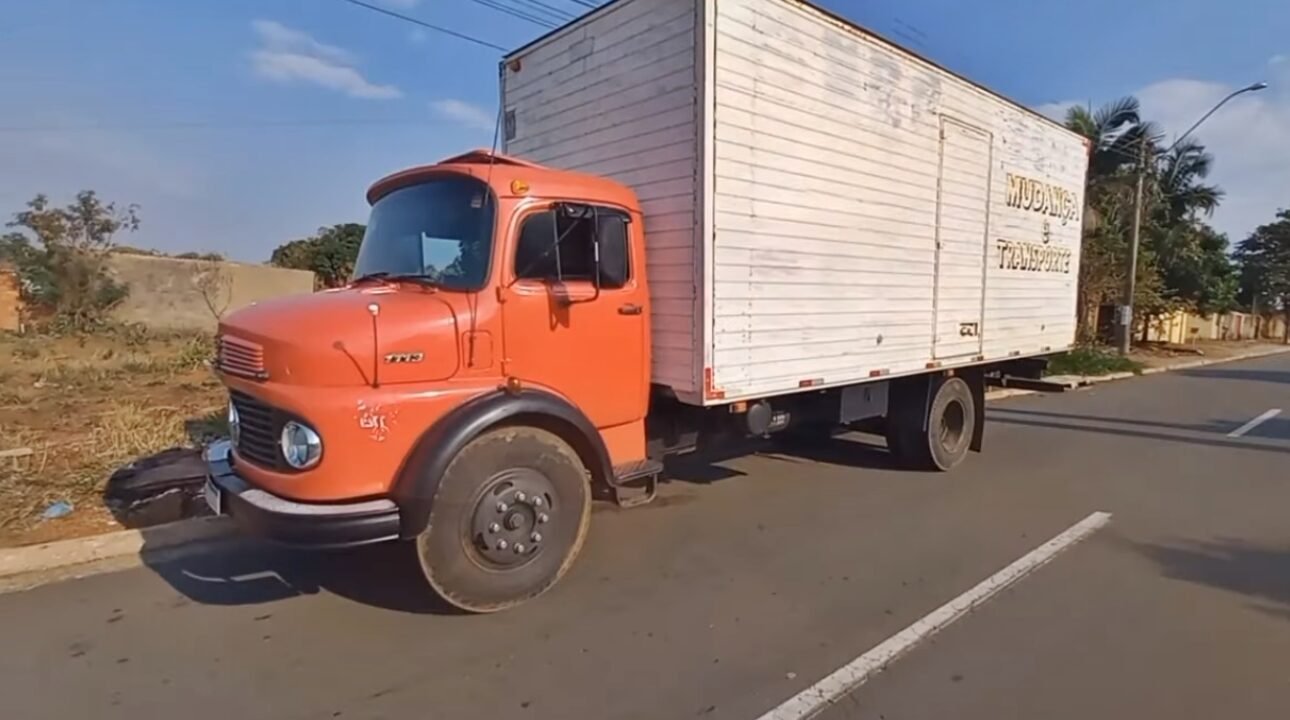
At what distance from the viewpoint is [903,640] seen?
368cm

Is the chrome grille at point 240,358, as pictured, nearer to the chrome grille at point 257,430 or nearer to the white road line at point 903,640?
the chrome grille at point 257,430

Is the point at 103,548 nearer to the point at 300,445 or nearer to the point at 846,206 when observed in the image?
the point at 300,445

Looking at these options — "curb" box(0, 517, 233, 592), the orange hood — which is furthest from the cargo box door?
"curb" box(0, 517, 233, 592)

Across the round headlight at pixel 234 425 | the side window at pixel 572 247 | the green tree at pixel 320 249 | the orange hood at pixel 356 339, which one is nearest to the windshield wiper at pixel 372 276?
the orange hood at pixel 356 339

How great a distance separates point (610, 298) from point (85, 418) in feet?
23.9

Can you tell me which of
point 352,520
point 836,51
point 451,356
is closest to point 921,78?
point 836,51

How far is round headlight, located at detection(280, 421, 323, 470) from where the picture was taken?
3490 millimetres

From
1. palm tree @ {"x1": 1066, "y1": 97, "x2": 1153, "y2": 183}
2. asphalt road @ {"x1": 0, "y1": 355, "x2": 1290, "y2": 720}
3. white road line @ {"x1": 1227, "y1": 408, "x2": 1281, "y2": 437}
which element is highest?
palm tree @ {"x1": 1066, "y1": 97, "x2": 1153, "y2": 183}

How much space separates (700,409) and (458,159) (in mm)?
2480

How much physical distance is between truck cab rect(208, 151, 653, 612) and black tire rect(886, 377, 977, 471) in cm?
375

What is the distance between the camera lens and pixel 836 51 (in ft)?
18.5

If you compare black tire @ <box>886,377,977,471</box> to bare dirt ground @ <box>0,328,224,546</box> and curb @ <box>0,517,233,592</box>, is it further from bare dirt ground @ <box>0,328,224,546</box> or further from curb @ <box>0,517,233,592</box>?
bare dirt ground @ <box>0,328,224,546</box>

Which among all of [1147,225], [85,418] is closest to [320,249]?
[85,418]

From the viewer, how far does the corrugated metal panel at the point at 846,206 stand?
16.0ft
